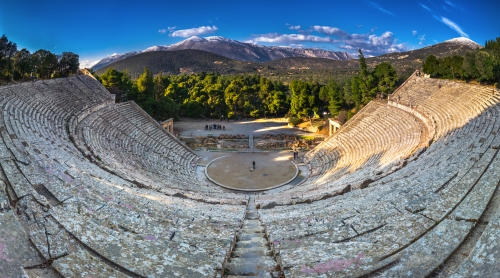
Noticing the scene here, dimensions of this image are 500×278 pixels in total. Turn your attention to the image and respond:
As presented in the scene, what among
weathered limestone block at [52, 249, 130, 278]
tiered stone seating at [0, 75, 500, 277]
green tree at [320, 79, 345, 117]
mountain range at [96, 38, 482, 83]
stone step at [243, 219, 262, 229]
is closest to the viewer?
weathered limestone block at [52, 249, 130, 278]

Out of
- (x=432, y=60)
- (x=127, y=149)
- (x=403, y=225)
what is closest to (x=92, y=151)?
(x=127, y=149)

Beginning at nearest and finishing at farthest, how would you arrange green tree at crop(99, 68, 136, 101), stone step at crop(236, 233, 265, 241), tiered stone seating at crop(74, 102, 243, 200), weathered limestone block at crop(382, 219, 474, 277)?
weathered limestone block at crop(382, 219, 474, 277), stone step at crop(236, 233, 265, 241), tiered stone seating at crop(74, 102, 243, 200), green tree at crop(99, 68, 136, 101)

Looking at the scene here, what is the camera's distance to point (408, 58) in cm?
6988

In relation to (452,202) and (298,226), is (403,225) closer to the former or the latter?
(452,202)

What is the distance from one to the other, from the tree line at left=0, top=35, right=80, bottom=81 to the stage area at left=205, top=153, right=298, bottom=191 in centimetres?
1719

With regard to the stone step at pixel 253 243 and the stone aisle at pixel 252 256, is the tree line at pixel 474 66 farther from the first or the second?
the stone step at pixel 253 243

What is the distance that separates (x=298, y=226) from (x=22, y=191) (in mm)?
5599

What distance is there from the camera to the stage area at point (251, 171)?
1753cm

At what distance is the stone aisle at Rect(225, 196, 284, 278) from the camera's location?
536 cm

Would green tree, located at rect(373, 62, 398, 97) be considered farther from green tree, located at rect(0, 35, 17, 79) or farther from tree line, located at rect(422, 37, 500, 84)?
green tree, located at rect(0, 35, 17, 79)

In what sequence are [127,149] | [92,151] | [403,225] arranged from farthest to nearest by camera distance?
[127,149]
[92,151]
[403,225]

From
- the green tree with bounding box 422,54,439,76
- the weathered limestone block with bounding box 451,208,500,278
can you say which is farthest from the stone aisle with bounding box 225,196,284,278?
the green tree with bounding box 422,54,439,76

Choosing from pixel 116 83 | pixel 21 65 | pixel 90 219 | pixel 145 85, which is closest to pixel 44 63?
pixel 21 65

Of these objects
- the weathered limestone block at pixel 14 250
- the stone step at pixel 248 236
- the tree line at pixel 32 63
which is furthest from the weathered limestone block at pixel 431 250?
the tree line at pixel 32 63
